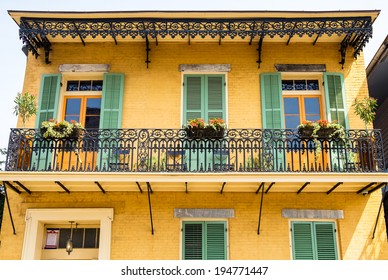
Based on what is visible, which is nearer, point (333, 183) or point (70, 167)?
point (333, 183)

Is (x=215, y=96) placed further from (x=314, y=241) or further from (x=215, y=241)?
(x=314, y=241)

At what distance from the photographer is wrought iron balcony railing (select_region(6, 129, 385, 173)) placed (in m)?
10.3

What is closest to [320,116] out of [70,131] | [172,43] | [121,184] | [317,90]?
[317,90]

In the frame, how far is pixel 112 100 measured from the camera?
11430mm

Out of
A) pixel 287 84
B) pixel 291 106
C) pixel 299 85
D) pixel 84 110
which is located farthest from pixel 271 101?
pixel 84 110

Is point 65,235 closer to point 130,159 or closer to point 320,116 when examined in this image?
point 130,159

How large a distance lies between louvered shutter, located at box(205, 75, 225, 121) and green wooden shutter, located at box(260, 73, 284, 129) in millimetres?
937

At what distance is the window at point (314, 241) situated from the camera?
1038cm

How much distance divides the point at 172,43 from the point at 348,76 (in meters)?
4.29

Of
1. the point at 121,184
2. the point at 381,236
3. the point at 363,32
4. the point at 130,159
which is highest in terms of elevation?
the point at 363,32

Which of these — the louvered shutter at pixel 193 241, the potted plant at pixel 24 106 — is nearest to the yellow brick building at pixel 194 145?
the louvered shutter at pixel 193 241

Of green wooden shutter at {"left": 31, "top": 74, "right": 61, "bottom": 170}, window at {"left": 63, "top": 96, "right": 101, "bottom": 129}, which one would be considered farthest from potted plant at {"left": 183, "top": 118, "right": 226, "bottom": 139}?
green wooden shutter at {"left": 31, "top": 74, "right": 61, "bottom": 170}

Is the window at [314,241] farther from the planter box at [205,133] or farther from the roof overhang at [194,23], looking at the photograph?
the roof overhang at [194,23]

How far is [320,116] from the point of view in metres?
11.6
